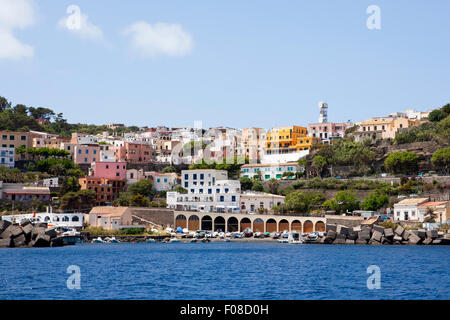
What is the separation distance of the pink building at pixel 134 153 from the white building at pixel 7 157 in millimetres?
17934

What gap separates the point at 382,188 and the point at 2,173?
182ft

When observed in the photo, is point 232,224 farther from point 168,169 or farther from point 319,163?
point 168,169

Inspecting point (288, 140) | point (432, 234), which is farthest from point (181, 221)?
point (288, 140)

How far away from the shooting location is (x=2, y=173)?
92875 mm

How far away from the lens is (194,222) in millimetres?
83875

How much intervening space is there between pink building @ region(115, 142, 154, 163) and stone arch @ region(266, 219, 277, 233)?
124ft

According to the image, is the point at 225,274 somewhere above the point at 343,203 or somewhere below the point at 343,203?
below

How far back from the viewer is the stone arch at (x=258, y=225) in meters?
83.3

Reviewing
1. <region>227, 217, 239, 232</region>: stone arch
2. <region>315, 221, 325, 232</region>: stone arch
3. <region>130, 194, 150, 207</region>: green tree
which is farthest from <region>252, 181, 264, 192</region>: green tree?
<region>315, 221, 325, 232</region>: stone arch

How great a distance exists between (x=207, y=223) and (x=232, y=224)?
3.42m

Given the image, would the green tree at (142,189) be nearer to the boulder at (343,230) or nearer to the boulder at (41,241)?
the boulder at (41,241)

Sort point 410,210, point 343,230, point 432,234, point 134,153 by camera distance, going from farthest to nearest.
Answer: point 134,153 → point 410,210 → point 343,230 → point 432,234
